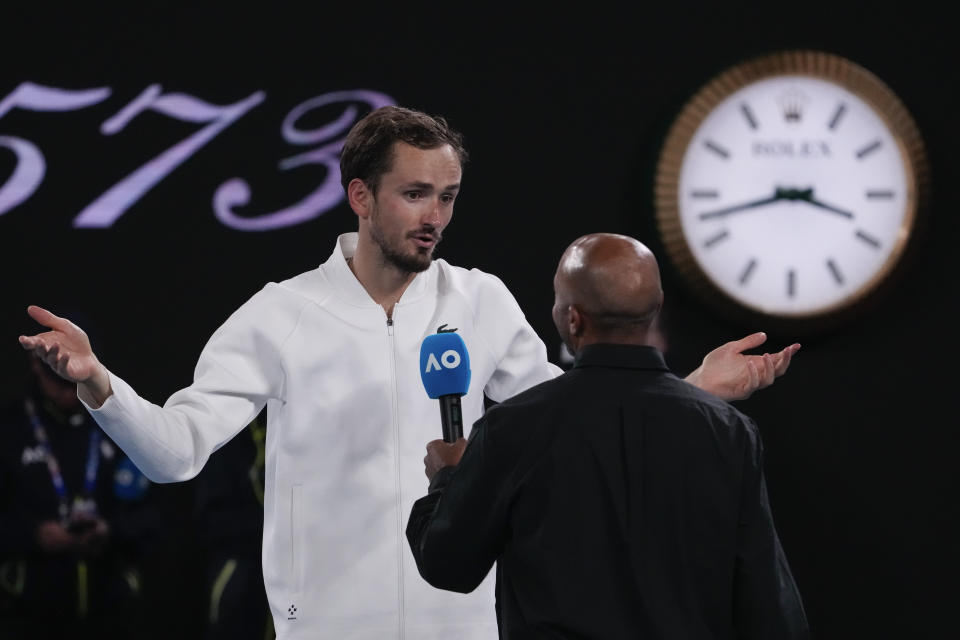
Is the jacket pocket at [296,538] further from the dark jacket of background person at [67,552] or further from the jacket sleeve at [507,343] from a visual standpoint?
the dark jacket of background person at [67,552]

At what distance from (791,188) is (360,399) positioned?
7.93 feet

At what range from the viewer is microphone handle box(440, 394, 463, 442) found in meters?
2.21

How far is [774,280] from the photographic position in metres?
4.55

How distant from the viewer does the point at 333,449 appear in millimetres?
2652

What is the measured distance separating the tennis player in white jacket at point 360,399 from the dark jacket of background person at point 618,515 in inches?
23.0

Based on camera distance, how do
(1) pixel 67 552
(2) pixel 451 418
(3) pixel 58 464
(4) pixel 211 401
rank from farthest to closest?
(3) pixel 58 464, (1) pixel 67 552, (4) pixel 211 401, (2) pixel 451 418

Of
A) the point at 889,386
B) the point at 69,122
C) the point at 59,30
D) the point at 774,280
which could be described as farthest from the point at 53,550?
the point at 889,386

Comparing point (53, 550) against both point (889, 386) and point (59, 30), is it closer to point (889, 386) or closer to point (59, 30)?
point (59, 30)

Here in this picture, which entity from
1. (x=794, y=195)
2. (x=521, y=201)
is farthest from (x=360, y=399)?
(x=794, y=195)

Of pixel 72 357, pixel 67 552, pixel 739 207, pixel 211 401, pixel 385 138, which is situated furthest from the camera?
pixel 739 207

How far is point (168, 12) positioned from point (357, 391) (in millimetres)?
2383

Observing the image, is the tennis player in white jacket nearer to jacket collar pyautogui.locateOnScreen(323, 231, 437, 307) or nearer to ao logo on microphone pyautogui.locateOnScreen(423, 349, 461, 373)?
jacket collar pyautogui.locateOnScreen(323, 231, 437, 307)

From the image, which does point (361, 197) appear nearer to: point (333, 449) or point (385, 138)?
point (385, 138)

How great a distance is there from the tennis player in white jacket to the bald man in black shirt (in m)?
0.58
